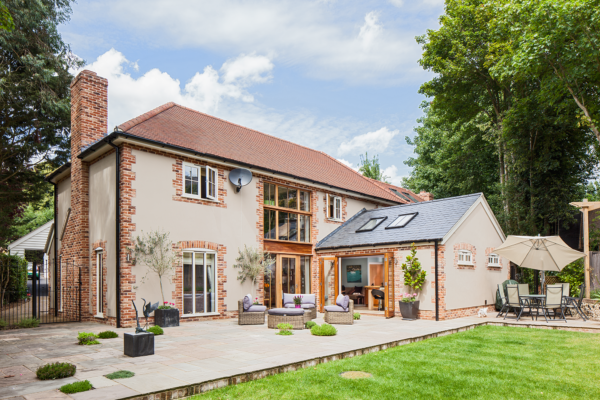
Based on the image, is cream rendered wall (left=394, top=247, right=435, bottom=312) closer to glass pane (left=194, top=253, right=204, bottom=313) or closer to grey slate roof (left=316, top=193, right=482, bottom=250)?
grey slate roof (left=316, top=193, right=482, bottom=250)

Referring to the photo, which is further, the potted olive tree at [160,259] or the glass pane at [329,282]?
the glass pane at [329,282]

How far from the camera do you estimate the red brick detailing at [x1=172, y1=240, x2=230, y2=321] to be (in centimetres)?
1197

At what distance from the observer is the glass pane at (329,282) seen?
16.6 metres

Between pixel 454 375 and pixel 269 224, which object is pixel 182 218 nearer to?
pixel 269 224

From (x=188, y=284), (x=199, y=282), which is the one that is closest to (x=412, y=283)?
(x=199, y=282)

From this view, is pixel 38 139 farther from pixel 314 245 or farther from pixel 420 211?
pixel 420 211

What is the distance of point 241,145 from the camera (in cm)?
1614

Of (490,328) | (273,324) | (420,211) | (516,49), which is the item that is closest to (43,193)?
(273,324)

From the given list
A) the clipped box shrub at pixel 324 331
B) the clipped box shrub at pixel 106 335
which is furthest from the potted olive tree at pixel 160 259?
the clipped box shrub at pixel 324 331

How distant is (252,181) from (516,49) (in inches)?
423

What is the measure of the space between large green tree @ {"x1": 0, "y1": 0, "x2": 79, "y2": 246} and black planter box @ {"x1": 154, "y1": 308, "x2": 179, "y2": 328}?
10.8m

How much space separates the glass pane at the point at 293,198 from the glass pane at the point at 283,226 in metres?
0.50

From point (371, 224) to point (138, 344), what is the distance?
11.7 m

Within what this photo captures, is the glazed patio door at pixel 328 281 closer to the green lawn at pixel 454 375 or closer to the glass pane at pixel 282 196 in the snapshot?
the glass pane at pixel 282 196
